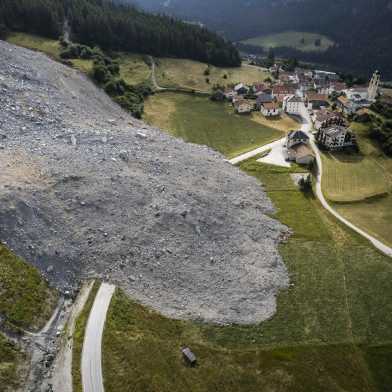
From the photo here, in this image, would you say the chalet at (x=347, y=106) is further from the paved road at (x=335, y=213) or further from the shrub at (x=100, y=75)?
the shrub at (x=100, y=75)

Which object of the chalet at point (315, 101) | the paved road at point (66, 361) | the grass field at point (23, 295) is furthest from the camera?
the chalet at point (315, 101)

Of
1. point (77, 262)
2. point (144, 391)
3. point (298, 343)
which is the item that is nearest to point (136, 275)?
point (77, 262)

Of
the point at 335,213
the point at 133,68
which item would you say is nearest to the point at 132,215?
the point at 335,213

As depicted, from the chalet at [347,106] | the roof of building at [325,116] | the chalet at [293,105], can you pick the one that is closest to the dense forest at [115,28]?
the chalet at [293,105]

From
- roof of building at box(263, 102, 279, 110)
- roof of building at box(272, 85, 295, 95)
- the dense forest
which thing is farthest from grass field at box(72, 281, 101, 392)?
the dense forest

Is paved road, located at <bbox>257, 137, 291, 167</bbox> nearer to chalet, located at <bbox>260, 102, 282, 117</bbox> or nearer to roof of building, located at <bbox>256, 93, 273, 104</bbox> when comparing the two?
chalet, located at <bbox>260, 102, 282, 117</bbox>

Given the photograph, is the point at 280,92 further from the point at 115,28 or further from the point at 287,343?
the point at 287,343
